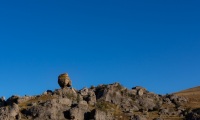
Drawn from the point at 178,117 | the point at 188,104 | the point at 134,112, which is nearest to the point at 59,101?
the point at 134,112

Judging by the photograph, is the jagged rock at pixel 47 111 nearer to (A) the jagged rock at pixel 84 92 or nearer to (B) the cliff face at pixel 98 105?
(B) the cliff face at pixel 98 105

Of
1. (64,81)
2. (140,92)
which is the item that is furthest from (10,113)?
(140,92)

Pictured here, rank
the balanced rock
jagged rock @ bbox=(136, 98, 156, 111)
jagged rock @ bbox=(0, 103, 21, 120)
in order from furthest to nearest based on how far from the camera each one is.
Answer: jagged rock @ bbox=(136, 98, 156, 111) → the balanced rock → jagged rock @ bbox=(0, 103, 21, 120)

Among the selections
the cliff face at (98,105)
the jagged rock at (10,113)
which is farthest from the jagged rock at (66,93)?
the jagged rock at (10,113)

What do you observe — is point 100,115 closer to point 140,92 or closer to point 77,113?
point 77,113

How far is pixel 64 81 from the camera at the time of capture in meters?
140

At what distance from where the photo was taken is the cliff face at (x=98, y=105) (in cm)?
11556

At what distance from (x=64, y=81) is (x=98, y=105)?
57.5 feet

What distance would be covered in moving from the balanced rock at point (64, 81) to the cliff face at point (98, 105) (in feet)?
13.2

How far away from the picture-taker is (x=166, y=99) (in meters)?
152

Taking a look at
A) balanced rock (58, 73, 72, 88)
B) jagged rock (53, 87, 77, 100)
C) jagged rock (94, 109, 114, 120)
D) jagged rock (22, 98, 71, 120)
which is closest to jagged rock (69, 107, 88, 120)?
jagged rock (22, 98, 71, 120)

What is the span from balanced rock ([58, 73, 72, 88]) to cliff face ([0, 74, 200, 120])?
159 inches

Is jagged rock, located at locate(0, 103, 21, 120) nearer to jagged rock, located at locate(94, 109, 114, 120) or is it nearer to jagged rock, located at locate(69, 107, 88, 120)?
jagged rock, located at locate(69, 107, 88, 120)

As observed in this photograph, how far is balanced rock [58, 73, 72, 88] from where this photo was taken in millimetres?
140125
